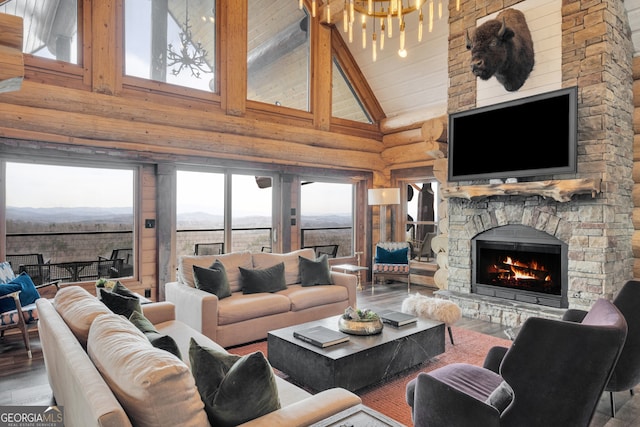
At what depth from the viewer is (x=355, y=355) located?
2932 mm

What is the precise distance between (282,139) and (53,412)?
195 inches

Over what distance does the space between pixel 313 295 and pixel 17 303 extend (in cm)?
289

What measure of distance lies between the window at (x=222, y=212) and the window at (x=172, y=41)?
4.62 feet

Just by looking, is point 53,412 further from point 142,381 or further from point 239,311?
point 239,311

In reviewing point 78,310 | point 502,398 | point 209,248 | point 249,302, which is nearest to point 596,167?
point 502,398

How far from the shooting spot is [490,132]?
16.5ft

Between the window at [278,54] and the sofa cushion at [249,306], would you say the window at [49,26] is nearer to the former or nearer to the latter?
the window at [278,54]

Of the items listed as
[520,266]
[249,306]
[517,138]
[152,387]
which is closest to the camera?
[152,387]

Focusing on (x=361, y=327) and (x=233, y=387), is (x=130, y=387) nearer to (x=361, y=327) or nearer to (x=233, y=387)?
(x=233, y=387)

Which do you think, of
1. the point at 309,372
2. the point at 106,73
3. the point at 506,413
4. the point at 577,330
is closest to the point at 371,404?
the point at 309,372

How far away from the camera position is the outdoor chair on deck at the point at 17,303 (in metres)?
3.75

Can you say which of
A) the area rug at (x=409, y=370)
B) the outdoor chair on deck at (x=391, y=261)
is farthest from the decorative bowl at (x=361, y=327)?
the outdoor chair on deck at (x=391, y=261)

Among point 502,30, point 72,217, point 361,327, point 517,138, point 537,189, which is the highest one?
point 502,30

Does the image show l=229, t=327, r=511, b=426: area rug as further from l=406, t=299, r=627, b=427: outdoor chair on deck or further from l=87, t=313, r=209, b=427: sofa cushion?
l=87, t=313, r=209, b=427: sofa cushion
